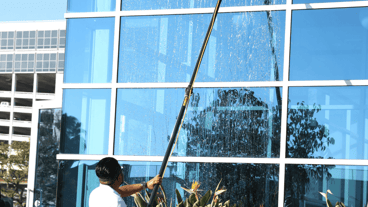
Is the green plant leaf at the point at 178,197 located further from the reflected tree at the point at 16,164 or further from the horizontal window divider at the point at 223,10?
the reflected tree at the point at 16,164

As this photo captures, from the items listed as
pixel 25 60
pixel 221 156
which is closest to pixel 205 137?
pixel 221 156

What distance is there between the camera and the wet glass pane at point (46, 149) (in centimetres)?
1570

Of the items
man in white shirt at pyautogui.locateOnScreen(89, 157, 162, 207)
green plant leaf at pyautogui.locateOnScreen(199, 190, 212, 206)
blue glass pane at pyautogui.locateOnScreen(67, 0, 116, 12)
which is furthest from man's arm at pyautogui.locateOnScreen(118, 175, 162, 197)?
blue glass pane at pyautogui.locateOnScreen(67, 0, 116, 12)

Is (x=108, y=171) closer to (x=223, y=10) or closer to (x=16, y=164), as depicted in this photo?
(x=223, y=10)

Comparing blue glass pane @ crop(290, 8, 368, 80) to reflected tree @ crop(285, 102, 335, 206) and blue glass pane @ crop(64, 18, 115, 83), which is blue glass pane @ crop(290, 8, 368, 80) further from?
blue glass pane @ crop(64, 18, 115, 83)

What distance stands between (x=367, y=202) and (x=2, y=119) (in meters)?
74.4

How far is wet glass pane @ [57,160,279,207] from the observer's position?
7.51 meters

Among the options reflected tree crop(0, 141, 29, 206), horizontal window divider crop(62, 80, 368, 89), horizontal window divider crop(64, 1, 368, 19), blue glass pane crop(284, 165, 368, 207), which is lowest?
reflected tree crop(0, 141, 29, 206)

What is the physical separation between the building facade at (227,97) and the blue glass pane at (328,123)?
0.02 meters

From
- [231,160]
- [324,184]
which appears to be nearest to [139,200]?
[231,160]

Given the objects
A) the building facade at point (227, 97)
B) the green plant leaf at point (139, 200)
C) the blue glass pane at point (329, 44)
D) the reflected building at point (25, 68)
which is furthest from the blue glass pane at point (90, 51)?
the reflected building at point (25, 68)

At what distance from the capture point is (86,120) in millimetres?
8344

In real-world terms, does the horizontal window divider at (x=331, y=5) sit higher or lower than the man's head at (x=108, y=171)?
higher

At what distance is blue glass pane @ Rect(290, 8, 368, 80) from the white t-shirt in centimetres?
510
